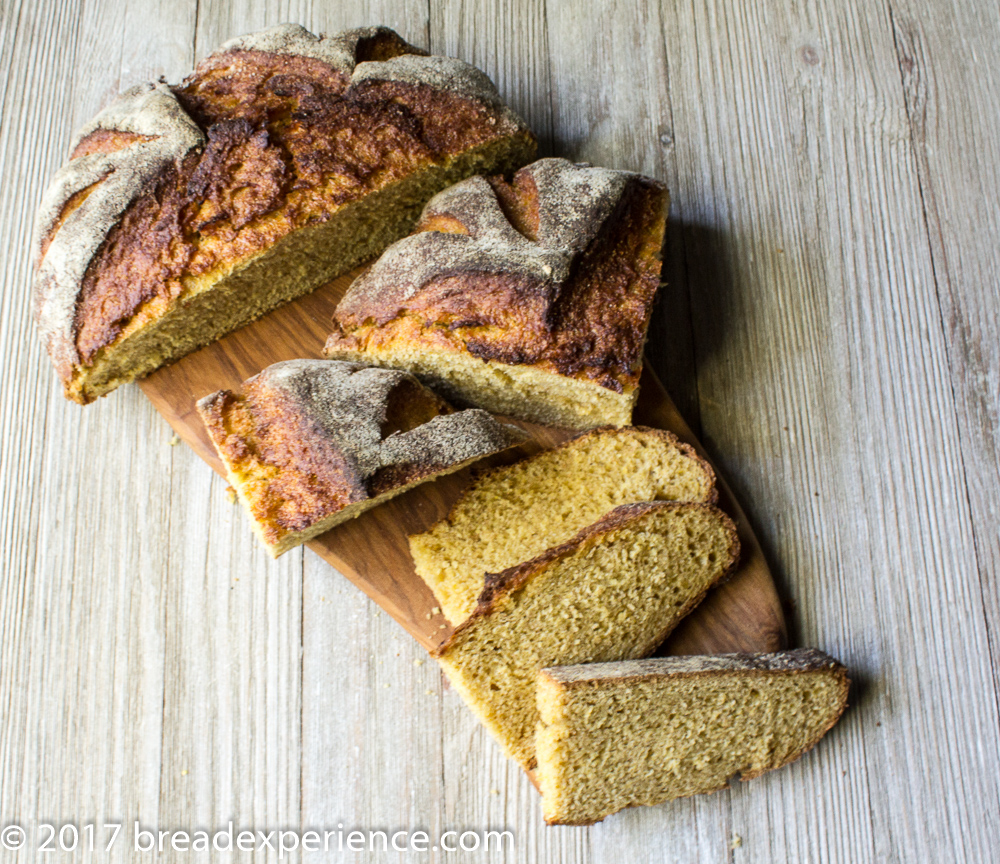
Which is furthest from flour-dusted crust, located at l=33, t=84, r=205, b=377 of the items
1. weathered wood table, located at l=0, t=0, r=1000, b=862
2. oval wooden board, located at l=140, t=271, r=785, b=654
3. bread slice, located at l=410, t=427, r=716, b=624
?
bread slice, located at l=410, t=427, r=716, b=624

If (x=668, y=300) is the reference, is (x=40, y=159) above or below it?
above

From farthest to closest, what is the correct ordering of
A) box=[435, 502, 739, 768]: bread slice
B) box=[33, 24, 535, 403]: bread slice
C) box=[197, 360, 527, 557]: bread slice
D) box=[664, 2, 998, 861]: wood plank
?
1. box=[664, 2, 998, 861]: wood plank
2. box=[33, 24, 535, 403]: bread slice
3. box=[435, 502, 739, 768]: bread slice
4. box=[197, 360, 527, 557]: bread slice

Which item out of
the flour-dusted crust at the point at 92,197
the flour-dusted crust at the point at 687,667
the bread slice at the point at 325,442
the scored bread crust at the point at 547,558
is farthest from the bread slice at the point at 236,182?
the flour-dusted crust at the point at 687,667

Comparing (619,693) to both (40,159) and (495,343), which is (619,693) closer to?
(495,343)

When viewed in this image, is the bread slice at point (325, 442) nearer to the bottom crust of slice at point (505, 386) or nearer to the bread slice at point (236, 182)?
the bottom crust of slice at point (505, 386)

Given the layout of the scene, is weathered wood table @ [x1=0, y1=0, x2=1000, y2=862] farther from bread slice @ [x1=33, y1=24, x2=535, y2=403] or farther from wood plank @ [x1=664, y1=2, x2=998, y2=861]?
bread slice @ [x1=33, y1=24, x2=535, y2=403]

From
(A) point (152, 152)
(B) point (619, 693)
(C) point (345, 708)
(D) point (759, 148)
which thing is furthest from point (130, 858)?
(D) point (759, 148)

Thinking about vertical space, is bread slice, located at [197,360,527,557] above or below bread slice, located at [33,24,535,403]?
below
